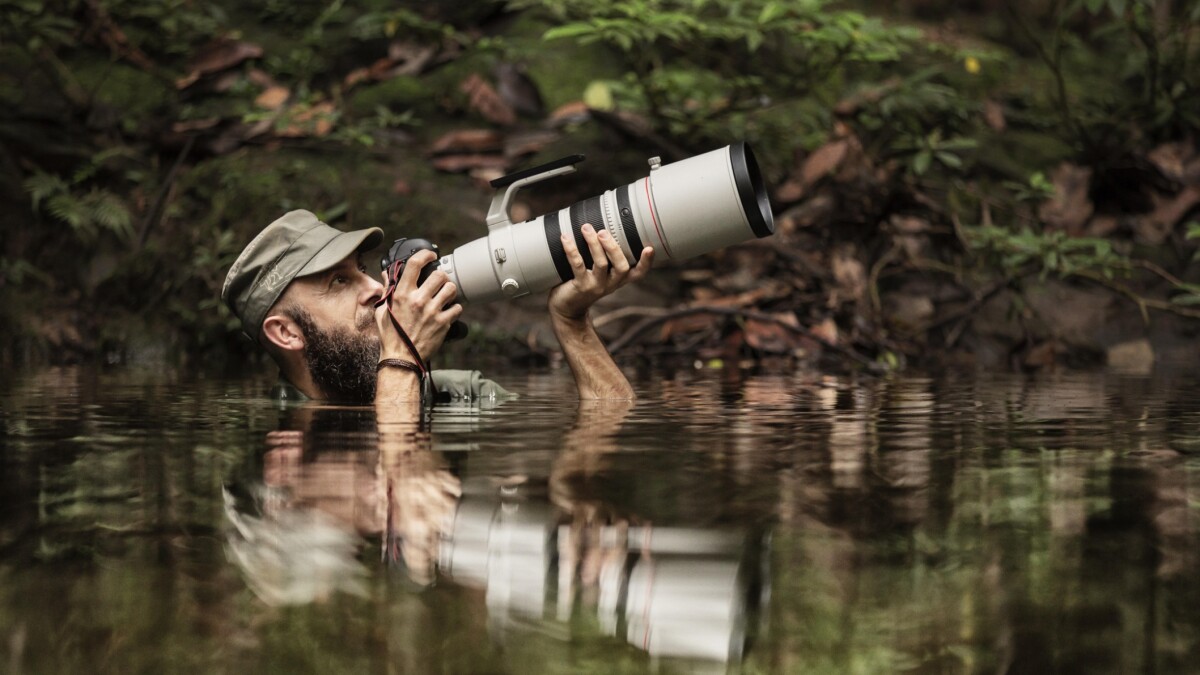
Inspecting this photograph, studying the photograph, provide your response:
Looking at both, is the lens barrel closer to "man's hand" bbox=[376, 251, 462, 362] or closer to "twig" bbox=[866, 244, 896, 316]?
"man's hand" bbox=[376, 251, 462, 362]

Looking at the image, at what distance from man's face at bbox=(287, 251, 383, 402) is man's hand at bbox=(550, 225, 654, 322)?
61 cm

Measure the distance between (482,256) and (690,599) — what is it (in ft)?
7.24

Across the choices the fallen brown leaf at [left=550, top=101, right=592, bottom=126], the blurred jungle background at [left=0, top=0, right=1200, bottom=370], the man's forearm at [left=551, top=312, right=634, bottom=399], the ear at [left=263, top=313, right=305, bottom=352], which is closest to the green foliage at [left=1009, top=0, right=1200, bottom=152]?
the blurred jungle background at [left=0, top=0, right=1200, bottom=370]

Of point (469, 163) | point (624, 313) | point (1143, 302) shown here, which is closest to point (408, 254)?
point (624, 313)

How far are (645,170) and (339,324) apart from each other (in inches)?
156

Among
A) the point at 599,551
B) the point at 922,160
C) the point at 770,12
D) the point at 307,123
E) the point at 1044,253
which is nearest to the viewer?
the point at 599,551

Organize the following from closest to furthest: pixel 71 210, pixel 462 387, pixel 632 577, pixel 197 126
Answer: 1. pixel 632 577
2. pixel 462 387
3. pixel 71 210
4. pixel 197 126

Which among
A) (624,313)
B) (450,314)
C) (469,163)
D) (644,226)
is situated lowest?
(450,314)

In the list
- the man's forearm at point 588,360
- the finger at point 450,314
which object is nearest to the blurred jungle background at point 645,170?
the man's forearm at point 588,360

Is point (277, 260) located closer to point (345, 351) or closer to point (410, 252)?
point (345, 351)

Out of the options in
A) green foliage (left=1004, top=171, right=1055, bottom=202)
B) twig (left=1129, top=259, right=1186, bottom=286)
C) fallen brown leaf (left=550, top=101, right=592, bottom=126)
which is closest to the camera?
green foliage (left=1004, top=171, right=1055, bottom=202)

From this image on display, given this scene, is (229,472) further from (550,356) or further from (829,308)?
(829,308)

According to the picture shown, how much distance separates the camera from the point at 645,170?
716cm

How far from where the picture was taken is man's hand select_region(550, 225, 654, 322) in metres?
3.22
